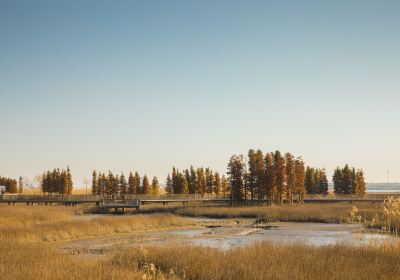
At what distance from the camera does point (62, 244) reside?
2745 centimetres

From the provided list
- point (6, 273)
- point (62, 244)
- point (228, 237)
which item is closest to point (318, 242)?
point (228, 237)

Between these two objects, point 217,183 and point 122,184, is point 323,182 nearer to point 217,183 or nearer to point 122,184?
point 217,183

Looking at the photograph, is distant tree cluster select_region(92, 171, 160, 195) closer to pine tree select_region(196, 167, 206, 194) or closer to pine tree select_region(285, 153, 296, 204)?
pine tree select_region(196, 167, 206, 194)

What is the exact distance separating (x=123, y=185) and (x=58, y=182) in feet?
56.9

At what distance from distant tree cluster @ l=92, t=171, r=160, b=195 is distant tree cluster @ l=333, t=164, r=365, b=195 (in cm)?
4836

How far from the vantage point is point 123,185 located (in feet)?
391

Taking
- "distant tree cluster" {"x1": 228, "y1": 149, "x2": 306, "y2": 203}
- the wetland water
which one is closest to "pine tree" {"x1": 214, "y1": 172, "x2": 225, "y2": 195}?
"distant tree cluster" {"x1": 228, "y1": 149, "x2": 306, "y2": 203}

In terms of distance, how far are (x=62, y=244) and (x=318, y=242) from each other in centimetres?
1559

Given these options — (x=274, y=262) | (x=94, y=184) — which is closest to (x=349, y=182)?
(x=94, y=184)

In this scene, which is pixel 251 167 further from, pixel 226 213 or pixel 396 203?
pixel 396 203

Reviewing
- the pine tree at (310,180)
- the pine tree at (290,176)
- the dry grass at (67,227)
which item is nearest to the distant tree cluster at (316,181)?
the pine tree at (310,180)

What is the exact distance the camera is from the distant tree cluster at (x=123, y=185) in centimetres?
11547

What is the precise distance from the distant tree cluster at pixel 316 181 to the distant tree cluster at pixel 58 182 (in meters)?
63.5

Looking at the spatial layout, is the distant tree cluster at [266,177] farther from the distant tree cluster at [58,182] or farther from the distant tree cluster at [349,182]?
the distant tree cluster at [58,182]
